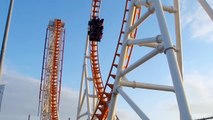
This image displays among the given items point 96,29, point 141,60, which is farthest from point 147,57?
point 96,29

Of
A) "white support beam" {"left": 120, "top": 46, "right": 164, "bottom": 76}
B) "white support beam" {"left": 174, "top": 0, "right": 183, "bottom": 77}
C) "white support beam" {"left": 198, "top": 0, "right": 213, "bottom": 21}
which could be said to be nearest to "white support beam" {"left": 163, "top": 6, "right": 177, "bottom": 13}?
"white support beam" {"left": 174, "top": 0, "right": 183, "bottom": 77}

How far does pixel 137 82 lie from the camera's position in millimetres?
8383

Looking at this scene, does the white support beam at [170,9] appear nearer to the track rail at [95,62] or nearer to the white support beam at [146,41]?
the white support beam at [146,41]

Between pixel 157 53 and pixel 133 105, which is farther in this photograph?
pixel 133 105

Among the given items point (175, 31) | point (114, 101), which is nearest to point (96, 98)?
point (114, 101)

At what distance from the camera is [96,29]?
1593cm

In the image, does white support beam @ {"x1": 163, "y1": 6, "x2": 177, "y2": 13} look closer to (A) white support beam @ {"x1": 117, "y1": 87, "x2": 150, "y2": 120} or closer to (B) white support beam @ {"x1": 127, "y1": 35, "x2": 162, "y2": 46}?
(B) white support beam @ {"x1": 127, "y1": 35, "x2": 162, "y2": 46}

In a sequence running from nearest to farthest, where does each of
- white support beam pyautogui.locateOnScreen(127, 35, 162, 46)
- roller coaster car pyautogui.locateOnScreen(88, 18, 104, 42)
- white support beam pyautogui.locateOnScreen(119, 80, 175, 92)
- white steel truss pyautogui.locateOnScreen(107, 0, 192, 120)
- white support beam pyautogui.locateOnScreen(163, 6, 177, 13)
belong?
white steel truss pyautogui.locateOnScreen(107, 0, 192, 120)
white support beam pyautogui.locateOnScreen(127, 35, 162, 46)
white support beam pyautogui.locateOnScreen(163, 6, 177, 13)
white support beam pyautogui.locateOnScreen(119, 80, 175, 92)
roller coaster car pyautogui.locateOnScreen(88, 18, 104, 42)

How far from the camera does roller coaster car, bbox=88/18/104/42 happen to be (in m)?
15.9

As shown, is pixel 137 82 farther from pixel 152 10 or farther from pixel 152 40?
pixel 152 10

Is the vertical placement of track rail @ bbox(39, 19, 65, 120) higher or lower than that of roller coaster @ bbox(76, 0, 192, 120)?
higher

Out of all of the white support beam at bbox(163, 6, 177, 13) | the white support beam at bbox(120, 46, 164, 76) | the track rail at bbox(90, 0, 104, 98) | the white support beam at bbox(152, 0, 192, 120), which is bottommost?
the white support beam at bbox(152, 0, 192, 120)

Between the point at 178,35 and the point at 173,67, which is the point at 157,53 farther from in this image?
the point at 178,35

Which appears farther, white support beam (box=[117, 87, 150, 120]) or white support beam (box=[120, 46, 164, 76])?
white support beam (box=[117, 87, 150, 120])
